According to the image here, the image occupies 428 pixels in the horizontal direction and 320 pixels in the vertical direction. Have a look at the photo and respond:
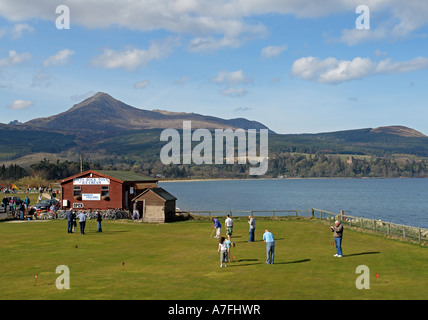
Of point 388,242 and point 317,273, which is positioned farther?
point 388,242

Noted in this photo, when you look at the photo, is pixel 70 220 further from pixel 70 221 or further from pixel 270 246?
pixel 270 246

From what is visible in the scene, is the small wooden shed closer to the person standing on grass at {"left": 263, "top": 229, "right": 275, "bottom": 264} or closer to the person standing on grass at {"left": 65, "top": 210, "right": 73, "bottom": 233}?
the person standing on grass at {"left": 65, "top": 210, "right": 73, "bottom": 233}

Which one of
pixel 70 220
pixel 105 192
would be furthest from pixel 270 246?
pixel 105 192

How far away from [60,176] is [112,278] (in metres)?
150

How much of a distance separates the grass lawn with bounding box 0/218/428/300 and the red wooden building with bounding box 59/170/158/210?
15.1 m

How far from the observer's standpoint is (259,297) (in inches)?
697

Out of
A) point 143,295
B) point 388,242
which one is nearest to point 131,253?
point 143,295

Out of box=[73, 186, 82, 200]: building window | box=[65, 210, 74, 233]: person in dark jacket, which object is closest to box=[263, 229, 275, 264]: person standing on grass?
box=[65, 210, 74, 233]: person in dark jacket

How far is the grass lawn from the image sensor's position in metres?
18.5

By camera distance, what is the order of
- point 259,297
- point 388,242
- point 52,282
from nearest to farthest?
1. point 259,297
2. point 52,282
3. point 388,242

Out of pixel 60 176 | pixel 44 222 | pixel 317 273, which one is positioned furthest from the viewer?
pixel 60 176

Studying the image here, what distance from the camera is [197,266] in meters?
24.7

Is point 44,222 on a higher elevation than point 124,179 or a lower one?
lower
